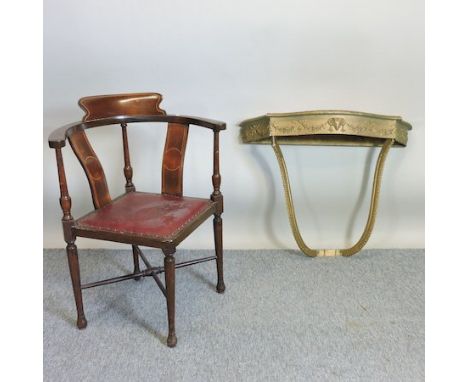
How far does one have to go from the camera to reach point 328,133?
7.29ft

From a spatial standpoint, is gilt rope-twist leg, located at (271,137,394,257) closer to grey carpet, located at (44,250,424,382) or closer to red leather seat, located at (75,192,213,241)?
grey carpet, located at (44,250,424,382)

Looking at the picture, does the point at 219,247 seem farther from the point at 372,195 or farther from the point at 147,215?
the point at 372,195

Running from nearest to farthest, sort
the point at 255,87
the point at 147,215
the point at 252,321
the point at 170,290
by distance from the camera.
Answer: the point at 170,290 < the point at 147,215 < the point at 252,321 < the point at 255,87

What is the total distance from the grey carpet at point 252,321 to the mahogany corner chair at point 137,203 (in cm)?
11

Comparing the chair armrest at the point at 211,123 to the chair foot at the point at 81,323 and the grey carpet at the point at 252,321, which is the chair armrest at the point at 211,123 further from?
the chair foot at the point at 81,323

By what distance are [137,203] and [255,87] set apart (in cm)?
88

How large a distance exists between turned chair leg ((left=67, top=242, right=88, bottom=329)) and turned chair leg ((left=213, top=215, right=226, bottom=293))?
0.61m

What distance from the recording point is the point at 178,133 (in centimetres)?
204

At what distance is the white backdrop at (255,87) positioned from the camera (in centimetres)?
224

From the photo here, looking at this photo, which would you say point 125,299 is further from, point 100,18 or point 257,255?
point 100,18

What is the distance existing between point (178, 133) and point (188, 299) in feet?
2.56

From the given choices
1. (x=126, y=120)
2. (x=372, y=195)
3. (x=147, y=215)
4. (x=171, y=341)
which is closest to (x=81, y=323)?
(x=171, y=341)

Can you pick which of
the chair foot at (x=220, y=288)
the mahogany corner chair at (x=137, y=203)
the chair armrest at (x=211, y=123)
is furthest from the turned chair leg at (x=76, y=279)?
the chair armrest at (x=211, y=123)

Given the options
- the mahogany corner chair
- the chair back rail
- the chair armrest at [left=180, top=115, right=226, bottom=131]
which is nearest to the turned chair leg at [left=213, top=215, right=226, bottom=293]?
the mahogany corner chair
